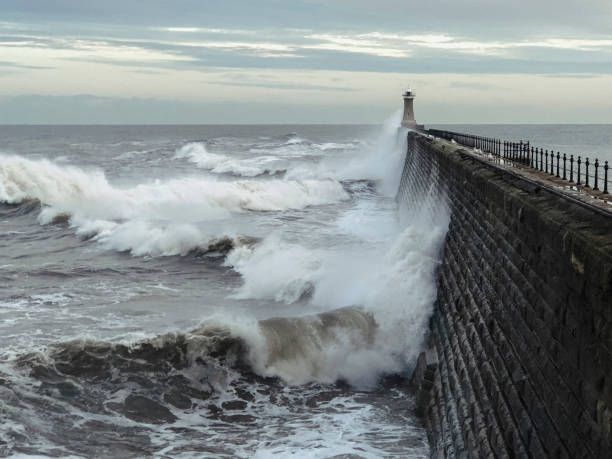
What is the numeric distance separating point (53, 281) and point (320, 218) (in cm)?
1433

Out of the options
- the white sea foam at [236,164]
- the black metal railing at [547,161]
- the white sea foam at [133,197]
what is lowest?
the white sea foam at [133,197]

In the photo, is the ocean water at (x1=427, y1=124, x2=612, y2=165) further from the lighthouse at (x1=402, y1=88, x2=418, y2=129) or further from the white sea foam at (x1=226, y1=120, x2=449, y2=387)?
the white sea foam at (x1=226, y1=120, x2=449, y2=387)

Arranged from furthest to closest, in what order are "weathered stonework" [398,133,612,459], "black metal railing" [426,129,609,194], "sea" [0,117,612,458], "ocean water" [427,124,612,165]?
"ocean water" [427,124,612,165] → "black metal railing" [426,129,609,194] → "sea" [0,117,612,458] → "weathered stonework" [398,133,612,459]

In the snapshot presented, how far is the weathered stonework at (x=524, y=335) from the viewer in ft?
13.9

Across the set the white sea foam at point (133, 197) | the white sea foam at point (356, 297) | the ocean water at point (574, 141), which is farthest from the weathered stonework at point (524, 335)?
the ocean water at point (574, 141)

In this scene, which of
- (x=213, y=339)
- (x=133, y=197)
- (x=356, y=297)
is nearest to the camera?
(x=213, y=339)

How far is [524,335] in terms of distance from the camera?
19.1ft

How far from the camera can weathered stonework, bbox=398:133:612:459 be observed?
4.23 m

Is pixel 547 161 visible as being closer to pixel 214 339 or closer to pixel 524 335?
pixel 214 339

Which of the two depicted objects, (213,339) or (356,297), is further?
(356,297)

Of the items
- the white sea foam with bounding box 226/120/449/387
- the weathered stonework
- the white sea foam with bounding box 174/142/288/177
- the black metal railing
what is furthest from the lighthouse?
the weathered stonework

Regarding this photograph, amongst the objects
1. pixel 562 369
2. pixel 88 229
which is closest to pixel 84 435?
pixel 562 369

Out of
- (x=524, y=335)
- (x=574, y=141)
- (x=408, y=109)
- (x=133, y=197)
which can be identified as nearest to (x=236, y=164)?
(x=408, y=109)

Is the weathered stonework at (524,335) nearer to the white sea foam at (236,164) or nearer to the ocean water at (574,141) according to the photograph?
the ocean water at (574,141)
